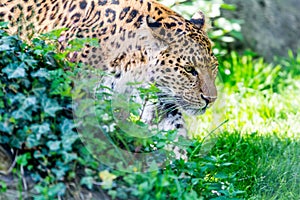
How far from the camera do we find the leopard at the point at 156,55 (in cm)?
545

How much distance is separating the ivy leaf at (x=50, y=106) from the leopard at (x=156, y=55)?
3.07ft

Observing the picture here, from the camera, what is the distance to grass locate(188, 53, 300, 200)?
5.74 metres

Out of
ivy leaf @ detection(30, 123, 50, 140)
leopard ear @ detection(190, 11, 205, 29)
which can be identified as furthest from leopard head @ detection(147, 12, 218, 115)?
ivy leaf @ detection(30, 123, 50, 140)

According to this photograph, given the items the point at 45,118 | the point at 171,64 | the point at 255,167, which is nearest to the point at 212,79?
the point at 171,64

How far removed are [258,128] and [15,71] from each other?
3.22 meters

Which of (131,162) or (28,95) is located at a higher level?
(28,95)

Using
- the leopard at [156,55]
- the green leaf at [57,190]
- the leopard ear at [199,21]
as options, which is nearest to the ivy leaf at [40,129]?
the green leaf at [57,190]

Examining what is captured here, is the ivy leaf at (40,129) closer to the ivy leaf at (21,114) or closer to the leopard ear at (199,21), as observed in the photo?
the ivy leaf at (21,114)

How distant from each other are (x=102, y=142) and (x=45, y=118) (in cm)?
40

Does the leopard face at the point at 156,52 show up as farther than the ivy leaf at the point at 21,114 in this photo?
Yes

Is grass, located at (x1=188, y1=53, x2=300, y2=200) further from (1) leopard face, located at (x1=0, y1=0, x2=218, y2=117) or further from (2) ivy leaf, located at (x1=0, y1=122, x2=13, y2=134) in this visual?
(2) ivy leaf, located at (x1=0, y1=122, x2=13, y2=134)

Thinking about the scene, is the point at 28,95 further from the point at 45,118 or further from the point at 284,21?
the point at 284,21

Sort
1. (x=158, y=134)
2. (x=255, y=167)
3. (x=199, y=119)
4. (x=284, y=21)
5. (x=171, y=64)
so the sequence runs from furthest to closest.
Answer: (x=284, y=21), (x=199, y=119), (x=255, y=167), (x=171, y=64), (x=158, y=134)

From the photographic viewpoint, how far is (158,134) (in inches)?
185
